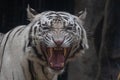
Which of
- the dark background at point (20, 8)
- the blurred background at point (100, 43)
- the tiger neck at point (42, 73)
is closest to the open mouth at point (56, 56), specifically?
the tiger neck at point (42, 73)

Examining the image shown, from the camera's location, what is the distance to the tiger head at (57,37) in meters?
4.04

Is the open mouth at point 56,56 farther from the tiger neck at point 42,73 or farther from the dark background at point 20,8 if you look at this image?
the dark background at point 20,8

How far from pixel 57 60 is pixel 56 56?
0.09ft

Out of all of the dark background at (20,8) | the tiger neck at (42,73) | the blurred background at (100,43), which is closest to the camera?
the tiger neck at (42,73)

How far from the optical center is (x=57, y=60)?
13.4 ft

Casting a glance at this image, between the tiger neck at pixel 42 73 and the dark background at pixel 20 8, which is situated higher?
the dark background at pixel 20 8

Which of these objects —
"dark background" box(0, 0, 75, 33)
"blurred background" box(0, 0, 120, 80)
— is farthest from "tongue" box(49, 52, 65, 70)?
"dark background" box(0, 0, 75, 33)

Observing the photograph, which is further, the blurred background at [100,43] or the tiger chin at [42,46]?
the blurred background at [100,43]

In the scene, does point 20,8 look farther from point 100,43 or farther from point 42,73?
point 42,73

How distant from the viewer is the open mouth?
4.07 metres

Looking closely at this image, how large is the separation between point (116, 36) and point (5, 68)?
2130 millimetres

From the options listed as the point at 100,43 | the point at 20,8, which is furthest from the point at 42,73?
the point at 20,8

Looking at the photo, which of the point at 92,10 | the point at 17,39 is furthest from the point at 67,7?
the point at 17,39

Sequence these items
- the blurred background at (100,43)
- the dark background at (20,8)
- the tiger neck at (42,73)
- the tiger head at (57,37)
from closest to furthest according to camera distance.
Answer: the tiger head at (57,37), the tiger neck at (42,73), the blurred background at (100,43), the dark background at (20,8)
